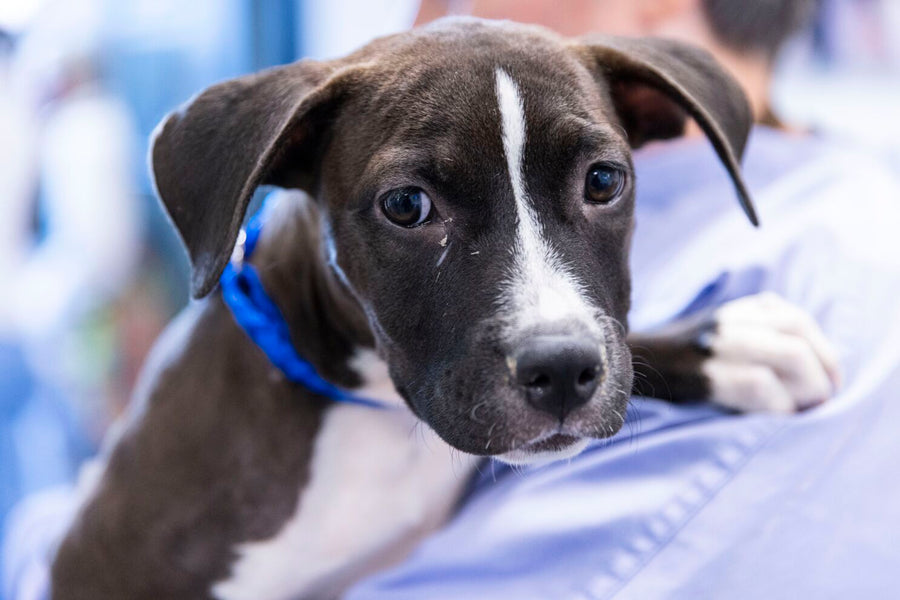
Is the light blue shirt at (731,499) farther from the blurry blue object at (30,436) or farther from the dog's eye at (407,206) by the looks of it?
the blurry blue object at (30,436)

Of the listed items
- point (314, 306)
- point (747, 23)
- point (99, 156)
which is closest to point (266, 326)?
point (314, 306)

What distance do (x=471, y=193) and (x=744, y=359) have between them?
0.54 meters

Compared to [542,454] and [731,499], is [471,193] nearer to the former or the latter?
[542,454]

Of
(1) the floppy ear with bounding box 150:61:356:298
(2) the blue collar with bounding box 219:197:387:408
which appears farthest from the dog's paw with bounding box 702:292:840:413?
(1) the floppy ear with bounding box 150:61:356:298

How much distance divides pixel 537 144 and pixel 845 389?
0.64 m

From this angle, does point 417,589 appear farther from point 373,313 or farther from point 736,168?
point 736,168

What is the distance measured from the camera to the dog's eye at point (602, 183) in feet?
4.40

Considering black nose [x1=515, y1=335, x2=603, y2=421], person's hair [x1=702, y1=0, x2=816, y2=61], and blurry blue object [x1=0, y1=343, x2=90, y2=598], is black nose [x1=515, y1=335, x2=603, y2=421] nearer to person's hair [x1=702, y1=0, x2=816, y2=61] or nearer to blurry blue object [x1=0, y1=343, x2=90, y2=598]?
person's hair [x1=702, y1=0, x2=816, y2=61]

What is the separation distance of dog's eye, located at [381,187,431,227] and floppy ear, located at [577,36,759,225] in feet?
1.25

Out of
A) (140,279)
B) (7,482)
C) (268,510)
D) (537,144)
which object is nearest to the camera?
(537,144)

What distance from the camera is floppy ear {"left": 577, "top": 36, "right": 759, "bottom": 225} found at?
56.2 inches

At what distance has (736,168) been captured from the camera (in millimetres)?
1428

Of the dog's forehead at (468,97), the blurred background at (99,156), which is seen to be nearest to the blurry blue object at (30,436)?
the blurred background at (99,156)

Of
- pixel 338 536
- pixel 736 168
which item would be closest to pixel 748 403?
pixel 736 168
